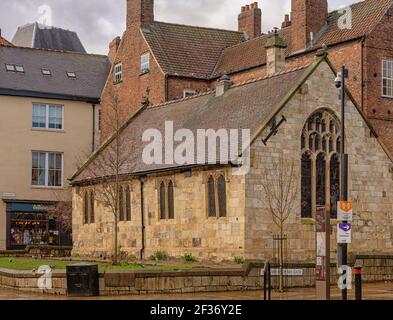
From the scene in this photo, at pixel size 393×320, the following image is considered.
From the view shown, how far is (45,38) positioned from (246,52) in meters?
32.5

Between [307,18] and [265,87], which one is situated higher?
[307,18]

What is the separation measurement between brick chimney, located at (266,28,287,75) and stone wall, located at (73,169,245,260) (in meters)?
8.76

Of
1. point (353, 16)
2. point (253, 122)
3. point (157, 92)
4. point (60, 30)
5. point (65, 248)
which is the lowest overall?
point (65, 248)

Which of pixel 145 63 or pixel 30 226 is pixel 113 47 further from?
pixel 30 226

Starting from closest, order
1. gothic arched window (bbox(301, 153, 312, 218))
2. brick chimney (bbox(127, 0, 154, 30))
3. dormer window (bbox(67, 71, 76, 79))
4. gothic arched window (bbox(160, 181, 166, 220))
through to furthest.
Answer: gothic arched window (bbox(301, 153, 312, 218)) < gothic arched window (bbox(160, 181, 166, 220)) < brick chimney (bbox(127, 0, 154, 30)) < dormer window (bbox(67, 71, 76, 79))

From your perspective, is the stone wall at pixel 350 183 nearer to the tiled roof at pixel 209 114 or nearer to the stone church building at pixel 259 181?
the stone church building at pixel 259 181

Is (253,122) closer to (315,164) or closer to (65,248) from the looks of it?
(315,164)

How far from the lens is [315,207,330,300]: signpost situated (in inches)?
917

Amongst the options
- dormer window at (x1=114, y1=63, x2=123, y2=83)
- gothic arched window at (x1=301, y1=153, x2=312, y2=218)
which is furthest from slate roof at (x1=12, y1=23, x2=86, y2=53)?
gothic arched window at (x1=301, y1=153, x2=312, y2=218)

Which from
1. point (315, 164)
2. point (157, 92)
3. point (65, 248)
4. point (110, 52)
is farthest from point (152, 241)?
point (110, 52)

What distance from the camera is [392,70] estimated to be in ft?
143

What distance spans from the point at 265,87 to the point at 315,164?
407 cm

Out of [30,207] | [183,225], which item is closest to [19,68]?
[30,207]

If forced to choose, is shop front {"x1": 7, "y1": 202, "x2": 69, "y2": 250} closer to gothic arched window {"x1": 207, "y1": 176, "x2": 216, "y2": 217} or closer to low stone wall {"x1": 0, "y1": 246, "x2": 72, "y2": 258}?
low stone wall {"x1": 0, "y1": 246, "x2": 72, "y2": 258}
